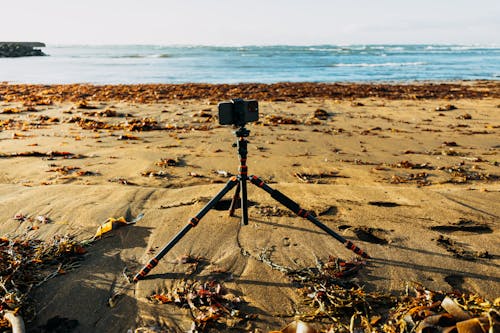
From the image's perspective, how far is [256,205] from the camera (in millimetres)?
4379

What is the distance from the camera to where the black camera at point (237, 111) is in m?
2.96

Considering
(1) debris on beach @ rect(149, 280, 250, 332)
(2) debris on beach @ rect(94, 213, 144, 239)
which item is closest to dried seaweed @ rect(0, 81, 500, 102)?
(2) debris on beach @ rect(94, 213, 144, 239)

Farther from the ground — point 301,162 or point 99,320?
point 301,162

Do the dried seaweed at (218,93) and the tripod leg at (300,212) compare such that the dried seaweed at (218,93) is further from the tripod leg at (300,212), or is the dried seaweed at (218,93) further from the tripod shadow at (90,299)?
the tripod shadow at (90,299)

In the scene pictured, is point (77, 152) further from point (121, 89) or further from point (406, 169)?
point (121, 89)

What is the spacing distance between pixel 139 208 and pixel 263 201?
1.55 metres

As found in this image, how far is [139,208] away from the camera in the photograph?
4.35 m

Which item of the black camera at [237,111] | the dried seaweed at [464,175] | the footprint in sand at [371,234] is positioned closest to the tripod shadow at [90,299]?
the black camera at [237,111]

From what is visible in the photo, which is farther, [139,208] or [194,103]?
[194,103]

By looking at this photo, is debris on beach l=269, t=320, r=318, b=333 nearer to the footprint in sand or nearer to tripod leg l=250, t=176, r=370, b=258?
tripod leg l=250, t=176, r=370, b=258

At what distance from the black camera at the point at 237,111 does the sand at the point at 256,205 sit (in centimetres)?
130

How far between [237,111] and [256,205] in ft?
5.57

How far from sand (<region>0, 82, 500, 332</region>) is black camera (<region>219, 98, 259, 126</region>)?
1304mm

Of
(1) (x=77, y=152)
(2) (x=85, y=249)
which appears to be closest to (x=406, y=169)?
(2) (x=85, y=249)
